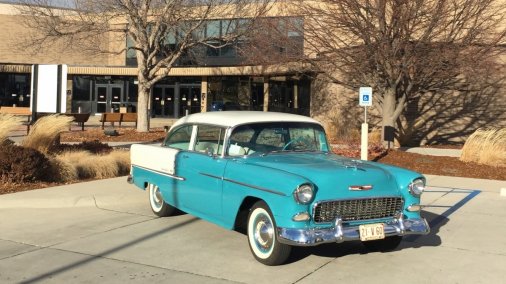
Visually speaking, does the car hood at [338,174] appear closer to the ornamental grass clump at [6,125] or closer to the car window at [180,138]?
the car window at [180,138]

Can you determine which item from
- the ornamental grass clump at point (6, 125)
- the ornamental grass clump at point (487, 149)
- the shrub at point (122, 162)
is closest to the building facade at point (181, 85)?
the ornamental grass clump at point (487, 149)

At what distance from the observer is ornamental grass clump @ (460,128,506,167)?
13758mm

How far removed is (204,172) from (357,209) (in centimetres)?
195

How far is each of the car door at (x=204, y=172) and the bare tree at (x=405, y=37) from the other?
8218 mm

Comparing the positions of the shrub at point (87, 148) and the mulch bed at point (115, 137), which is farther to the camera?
the mulch bed at point (115, 137)

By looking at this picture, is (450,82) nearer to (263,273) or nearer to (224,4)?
(224,4)

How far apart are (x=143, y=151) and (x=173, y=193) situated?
1155mm

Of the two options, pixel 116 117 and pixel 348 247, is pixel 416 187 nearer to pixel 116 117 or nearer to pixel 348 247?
pixel 348 247

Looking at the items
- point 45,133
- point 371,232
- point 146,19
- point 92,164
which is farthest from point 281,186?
point 146,19

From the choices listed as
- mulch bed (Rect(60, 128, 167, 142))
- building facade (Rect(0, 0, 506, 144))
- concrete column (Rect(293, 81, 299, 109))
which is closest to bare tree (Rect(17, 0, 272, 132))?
mulch bed (Rect(60, 128, 167, 142))

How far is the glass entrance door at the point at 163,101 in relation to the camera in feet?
119

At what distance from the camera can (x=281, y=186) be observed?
5188mm

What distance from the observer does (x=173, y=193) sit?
7.07m

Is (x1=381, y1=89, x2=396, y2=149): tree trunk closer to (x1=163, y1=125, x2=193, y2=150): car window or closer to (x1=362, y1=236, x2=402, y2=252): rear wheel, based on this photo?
(x1=163, y1=125, x2=193, y2=150): car window
